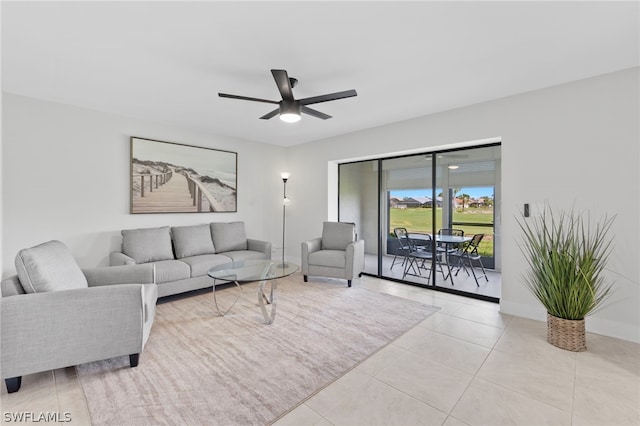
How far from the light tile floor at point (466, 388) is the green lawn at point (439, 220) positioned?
1520mm

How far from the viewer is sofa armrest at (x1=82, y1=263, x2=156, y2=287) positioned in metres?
2.60

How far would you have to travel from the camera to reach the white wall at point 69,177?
3109 mm

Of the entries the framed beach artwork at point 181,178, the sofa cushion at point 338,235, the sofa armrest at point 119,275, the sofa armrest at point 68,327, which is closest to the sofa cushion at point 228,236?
the framed beach artwork at point 181,178

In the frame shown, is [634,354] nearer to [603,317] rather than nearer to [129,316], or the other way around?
[603,317]

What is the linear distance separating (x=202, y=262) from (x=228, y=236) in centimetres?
85

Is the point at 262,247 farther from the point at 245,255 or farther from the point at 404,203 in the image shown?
the point at 404,203

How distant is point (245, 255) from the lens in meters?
4.28

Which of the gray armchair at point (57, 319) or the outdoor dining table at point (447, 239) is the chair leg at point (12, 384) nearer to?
the gray armchair at point (57, 319)

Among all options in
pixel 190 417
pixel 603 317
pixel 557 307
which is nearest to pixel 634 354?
pixel 603 317

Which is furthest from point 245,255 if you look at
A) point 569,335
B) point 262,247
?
point 569,335

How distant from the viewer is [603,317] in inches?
105

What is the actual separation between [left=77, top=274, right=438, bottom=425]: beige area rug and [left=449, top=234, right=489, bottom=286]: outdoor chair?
117cm

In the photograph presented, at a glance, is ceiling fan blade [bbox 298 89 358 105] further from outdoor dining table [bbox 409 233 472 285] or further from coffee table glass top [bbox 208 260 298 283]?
outdoor dining table [bbox 409 233 472 285]

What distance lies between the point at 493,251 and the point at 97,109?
18.8 feet
